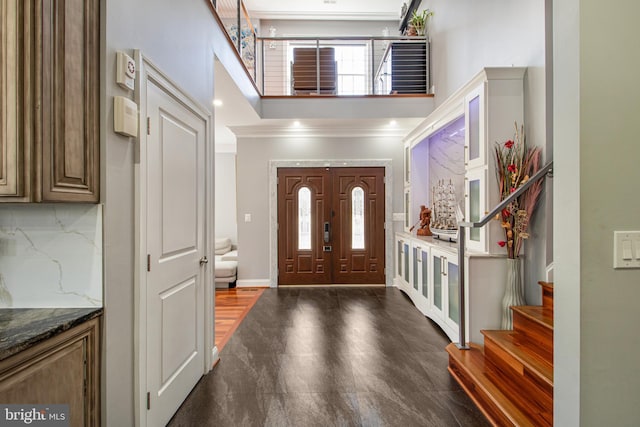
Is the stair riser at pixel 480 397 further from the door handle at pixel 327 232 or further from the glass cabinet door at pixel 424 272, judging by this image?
the door handle at pixel 327 232

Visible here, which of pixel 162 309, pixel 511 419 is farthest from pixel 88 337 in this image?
pixel 511 419

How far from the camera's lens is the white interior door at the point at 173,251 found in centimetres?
168

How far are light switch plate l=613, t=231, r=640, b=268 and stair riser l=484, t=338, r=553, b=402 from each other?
3.14 ft

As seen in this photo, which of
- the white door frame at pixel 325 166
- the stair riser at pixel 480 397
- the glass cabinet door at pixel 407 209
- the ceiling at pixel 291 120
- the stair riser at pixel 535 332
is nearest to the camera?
the stair riser at pixel 480 397

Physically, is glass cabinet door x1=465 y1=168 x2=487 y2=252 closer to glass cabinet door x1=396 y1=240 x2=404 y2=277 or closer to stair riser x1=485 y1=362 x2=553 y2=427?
stair riser x1=485 y1=362 x2=553 y2=427

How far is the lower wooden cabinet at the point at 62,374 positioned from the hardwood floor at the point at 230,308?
179 centimetres

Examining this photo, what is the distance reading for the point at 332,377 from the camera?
7.79 ft

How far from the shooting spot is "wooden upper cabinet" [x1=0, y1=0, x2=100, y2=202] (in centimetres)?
103

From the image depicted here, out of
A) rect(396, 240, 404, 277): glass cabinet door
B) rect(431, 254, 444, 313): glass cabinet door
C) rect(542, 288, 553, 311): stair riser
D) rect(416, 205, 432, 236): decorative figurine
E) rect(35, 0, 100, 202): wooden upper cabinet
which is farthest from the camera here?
rect(396, 240, 404, 277): glass cabinet door

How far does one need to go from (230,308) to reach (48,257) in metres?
3.09

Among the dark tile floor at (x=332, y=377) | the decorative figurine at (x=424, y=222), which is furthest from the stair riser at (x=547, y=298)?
the decorative figurine at (x=424, y=222)

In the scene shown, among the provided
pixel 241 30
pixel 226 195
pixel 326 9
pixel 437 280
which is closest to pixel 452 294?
pixel 437 280

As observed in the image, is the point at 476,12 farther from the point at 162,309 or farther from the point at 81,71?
the point at 162,309

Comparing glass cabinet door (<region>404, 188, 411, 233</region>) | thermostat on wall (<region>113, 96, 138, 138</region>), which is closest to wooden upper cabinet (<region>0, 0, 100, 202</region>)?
thermostat on wall (<region>113, 96, 138, 138</region>)
